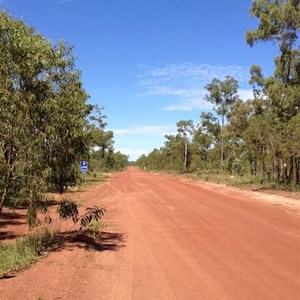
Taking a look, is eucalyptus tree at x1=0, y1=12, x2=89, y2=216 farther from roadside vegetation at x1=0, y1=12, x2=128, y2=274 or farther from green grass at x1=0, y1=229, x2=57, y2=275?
green grass at x1=0, y1=229, x2=57, y2=275

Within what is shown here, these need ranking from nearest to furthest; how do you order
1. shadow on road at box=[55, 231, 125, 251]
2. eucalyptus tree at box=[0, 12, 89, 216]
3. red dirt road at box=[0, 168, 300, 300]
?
red dirt road at box=[0, 168, 300, 300]
eucalyptus tree at box=[0, 12, 89, 216]
shadow on road at box=[55, 231, 125, 251]

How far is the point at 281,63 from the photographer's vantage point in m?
33.6

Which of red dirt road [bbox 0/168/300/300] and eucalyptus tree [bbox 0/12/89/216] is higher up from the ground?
eucalyptus tree [bbox 0/12/89/216]

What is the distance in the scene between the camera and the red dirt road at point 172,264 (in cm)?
638

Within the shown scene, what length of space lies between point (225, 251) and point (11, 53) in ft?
20.7

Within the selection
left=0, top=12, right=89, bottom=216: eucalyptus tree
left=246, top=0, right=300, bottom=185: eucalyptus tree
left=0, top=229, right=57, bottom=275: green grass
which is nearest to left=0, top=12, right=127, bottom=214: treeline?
left=0, top=12, right=89, bottom=216: eucalyptus tree

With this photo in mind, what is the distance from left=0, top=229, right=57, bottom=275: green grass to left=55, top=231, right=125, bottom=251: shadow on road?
0.31 metres

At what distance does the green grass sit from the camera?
7551mm

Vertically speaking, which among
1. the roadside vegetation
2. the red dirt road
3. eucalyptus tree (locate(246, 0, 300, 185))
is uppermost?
eucalyptus tree (locate(246, 0, 300, 185))

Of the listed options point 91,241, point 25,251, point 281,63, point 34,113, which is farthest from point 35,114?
point 281,63

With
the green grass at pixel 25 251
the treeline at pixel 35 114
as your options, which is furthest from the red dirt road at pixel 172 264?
the treeline at pixel 35 114

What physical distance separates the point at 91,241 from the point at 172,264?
3.02 meters

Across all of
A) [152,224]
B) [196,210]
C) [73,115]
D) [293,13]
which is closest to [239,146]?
[293,13]

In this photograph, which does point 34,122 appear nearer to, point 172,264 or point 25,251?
A: point 25,251
